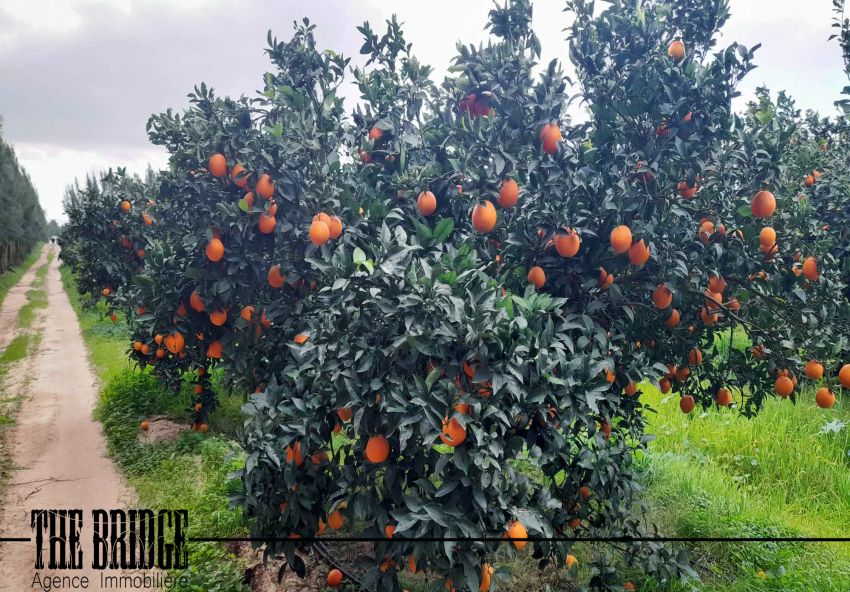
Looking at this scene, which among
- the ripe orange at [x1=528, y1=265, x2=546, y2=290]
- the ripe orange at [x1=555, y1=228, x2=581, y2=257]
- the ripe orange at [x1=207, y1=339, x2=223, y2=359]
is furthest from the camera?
the ripe orange at [x1=207, y1=339, x2=223, y2=359]

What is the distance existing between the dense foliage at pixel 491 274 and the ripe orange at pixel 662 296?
26 millimetres

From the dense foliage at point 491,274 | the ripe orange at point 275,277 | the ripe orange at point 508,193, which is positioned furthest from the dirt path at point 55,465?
the ripe orange at point 508,193

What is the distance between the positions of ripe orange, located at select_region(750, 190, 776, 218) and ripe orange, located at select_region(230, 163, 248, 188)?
8.77 ft

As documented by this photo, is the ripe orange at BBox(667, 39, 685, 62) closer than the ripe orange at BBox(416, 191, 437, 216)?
No

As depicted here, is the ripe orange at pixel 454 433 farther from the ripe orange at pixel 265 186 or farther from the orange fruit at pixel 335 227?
the ripe orange at pixel 265 186

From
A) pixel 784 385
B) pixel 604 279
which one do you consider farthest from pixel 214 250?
pixel 784 385

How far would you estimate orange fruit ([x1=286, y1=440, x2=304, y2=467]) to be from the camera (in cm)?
222

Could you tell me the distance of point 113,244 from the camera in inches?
269

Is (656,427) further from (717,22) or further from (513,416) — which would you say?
(513,416)

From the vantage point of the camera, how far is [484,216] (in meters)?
2.38

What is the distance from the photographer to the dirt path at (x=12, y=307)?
11.1 metres

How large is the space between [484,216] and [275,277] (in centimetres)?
146

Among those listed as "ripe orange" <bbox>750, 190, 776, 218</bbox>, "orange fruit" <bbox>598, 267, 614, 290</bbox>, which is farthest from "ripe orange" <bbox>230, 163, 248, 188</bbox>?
"ripe orange" <bbox>750, 190, 776, 218</bbox>

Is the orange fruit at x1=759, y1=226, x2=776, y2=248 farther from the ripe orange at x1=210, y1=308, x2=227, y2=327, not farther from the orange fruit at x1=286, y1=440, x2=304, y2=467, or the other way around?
the ripe orange at x1=210, y1=308, x2=227, y2=327
